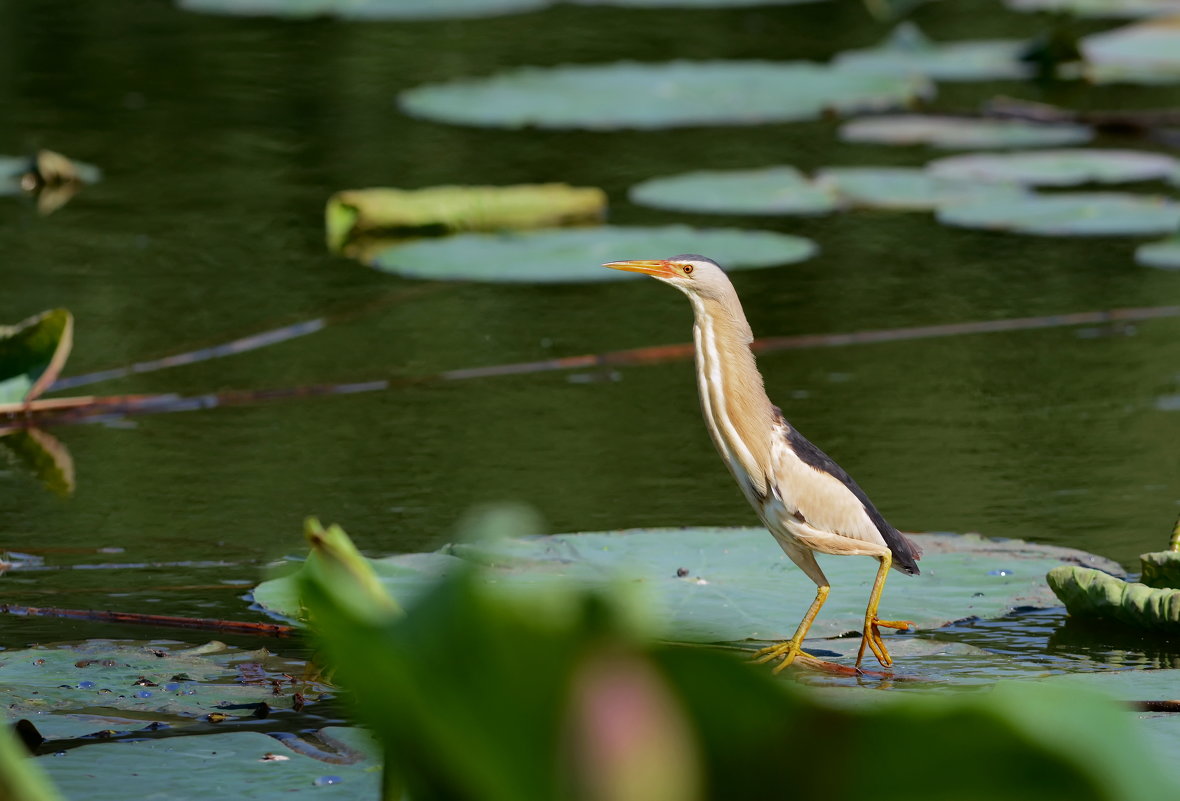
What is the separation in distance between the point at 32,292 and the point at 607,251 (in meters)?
1.63

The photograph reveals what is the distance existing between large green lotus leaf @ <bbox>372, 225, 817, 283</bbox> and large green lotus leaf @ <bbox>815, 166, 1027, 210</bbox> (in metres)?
0.54

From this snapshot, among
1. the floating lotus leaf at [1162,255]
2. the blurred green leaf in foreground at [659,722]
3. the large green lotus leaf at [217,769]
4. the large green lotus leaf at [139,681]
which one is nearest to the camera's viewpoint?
the blurred green leaf in foreground at [659,722]

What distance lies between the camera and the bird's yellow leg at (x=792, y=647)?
2.41 metres

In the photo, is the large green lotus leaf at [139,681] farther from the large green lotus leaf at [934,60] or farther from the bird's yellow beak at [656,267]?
the large green lotus leaf at [934,60]

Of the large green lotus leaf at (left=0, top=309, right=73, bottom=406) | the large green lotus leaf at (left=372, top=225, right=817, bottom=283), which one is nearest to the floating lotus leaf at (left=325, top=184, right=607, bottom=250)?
the large green lotus leaf at (left=372, top=225, right=817, bottom=283)

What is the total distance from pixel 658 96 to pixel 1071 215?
8.08 feet

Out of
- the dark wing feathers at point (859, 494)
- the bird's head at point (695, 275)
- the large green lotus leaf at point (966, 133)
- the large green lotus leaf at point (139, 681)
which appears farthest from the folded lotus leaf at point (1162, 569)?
the large green lotus leaf at point (966, 133)

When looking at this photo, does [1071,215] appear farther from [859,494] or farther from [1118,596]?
[859,494]

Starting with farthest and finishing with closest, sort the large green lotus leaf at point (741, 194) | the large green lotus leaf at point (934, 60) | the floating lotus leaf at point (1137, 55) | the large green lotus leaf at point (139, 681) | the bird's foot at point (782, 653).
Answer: the large green lotus leaf at point (934, 60)
the floating lotus leaf at point (1137, 55)
the large green lotus leaf at point (741, 194)
the bird's foot at point (782, 653)
the large green lotus leaf at point (139, 681)

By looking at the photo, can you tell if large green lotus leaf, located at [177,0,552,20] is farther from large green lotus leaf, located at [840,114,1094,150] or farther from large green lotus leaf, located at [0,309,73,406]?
large green lotus leaf, located at [0,309,73,406]

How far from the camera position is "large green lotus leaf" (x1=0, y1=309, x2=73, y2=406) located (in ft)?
12.2

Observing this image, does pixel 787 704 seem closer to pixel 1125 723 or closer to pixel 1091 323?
pixel 1125 723

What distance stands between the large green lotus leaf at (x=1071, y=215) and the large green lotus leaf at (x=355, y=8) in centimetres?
513

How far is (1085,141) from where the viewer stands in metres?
A: 7.42
